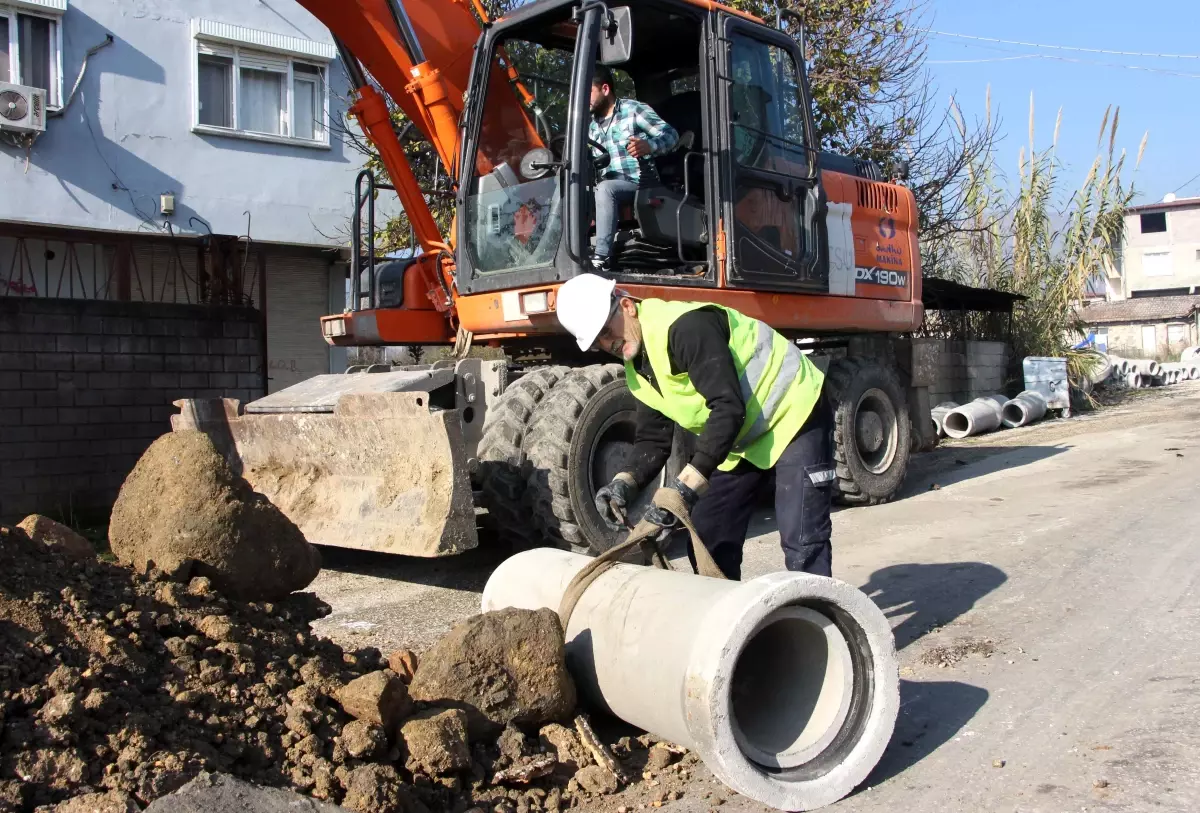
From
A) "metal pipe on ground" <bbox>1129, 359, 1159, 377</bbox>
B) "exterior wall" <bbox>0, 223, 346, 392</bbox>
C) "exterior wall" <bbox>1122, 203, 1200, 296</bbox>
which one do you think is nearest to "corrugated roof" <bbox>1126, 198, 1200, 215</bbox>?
"exterior wall" <bbox>1122, 203, 1200, 296</bbox>

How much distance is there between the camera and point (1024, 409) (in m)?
13.9

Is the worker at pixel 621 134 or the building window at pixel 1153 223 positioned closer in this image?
the worker at pixel 621 134

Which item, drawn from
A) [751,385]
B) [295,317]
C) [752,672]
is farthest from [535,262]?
[295,317]

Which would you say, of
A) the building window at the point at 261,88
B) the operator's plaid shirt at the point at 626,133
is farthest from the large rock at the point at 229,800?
the building window at the point at 261,88

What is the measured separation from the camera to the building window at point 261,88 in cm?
1336

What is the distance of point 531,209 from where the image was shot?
19.3ft

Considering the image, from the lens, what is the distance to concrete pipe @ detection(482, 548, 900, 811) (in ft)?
9.88

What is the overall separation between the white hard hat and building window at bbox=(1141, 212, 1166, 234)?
172ft

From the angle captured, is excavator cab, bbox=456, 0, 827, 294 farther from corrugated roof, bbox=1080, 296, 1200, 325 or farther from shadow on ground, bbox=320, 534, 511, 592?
corrugated roof, bbox=1080, 296, 1200, 325

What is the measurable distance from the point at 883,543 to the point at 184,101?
34.9ft

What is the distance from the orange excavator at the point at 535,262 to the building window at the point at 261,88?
7200mm

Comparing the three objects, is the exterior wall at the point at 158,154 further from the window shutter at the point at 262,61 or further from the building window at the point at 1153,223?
the building window at the point at 1153,223

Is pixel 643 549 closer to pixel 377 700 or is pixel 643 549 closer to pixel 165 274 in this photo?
pixel 377 700

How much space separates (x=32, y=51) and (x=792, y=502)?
1184 cm
